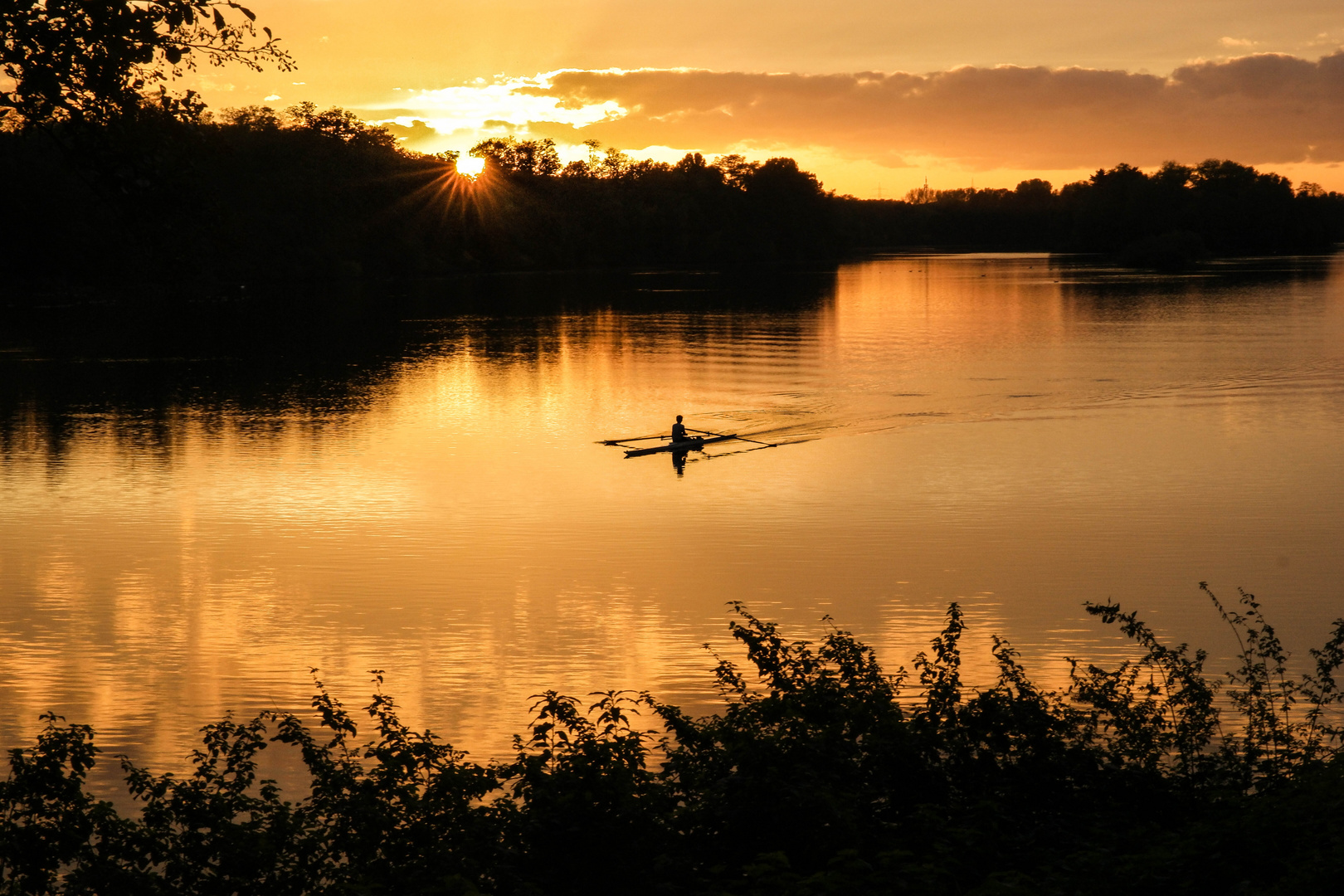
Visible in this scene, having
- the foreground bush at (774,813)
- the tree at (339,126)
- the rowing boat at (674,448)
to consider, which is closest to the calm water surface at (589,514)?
the rowing boat at (674,448)

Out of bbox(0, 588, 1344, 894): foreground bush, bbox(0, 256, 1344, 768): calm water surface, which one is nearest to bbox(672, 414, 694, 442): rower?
bbox(0, 256, 1344, 768): calm water surface

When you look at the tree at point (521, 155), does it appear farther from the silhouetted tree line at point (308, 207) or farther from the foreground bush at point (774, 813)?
the foreground bush at point (774, 813)

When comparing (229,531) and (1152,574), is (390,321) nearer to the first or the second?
(229,531)

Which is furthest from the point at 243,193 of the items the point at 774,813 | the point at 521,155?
the point at 774,813

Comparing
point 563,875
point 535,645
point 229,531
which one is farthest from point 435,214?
point 563,875

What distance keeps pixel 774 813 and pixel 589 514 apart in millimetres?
20076

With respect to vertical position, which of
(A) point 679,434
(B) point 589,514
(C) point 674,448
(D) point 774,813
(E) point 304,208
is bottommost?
(B) point 589,514

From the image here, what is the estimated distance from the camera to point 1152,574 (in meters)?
24.3

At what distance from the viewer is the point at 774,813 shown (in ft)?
35.8

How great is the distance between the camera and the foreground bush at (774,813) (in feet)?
32.1

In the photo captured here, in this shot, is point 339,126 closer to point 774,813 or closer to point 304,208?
point 304,208

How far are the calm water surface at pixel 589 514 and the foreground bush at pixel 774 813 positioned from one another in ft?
15.3

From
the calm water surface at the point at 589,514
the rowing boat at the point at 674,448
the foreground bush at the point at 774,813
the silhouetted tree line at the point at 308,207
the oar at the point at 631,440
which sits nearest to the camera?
the foreground bush at the point at 774,813

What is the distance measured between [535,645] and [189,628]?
6.14 meters
